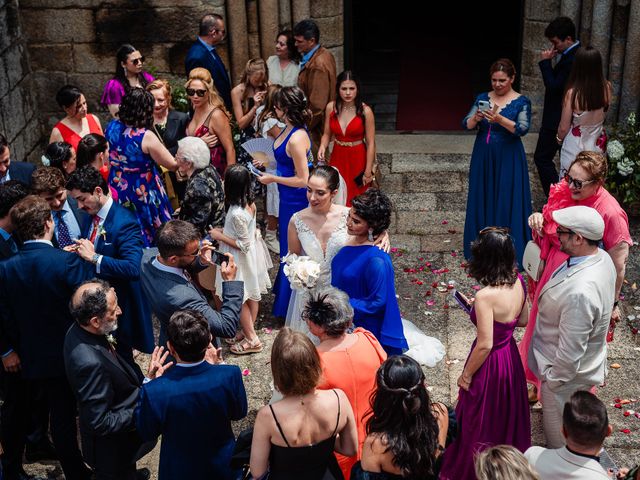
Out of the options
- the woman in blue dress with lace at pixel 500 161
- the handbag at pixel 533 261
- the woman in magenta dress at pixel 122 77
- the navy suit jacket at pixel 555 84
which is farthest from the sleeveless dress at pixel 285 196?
the navy suit jacket at pixel 555 84

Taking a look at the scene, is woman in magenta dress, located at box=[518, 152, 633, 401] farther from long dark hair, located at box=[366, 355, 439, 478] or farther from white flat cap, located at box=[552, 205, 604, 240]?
long dark hair, located at box=[366, 355, 439, 478]

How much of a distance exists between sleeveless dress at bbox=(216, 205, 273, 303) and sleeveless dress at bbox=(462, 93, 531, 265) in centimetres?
202

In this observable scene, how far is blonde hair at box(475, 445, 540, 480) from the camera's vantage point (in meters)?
3.29

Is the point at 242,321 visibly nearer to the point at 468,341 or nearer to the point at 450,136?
the point at 468,341

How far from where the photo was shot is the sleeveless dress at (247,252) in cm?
601

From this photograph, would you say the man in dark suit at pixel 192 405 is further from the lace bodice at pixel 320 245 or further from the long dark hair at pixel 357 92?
the long dark hair at pixel 357 92

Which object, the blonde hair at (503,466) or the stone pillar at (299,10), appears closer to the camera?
the blonde hair at (503,466)

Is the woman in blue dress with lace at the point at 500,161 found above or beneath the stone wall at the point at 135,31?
beneath

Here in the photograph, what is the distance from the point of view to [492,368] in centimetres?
471

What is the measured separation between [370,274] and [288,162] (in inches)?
83.9

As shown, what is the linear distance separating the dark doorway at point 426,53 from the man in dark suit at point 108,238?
5.17 meters

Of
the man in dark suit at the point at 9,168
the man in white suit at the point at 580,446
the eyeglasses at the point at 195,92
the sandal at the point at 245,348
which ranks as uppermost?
the eyeglasses at the point at 195,92

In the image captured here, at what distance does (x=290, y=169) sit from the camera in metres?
6.96

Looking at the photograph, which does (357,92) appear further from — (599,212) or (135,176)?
(599,212)
